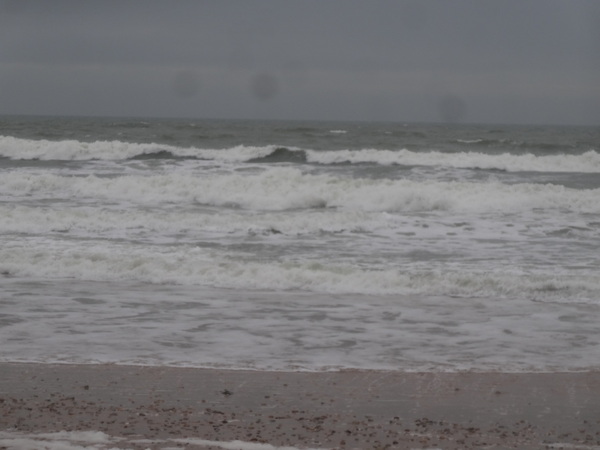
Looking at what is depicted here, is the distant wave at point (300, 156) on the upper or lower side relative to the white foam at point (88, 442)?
upper

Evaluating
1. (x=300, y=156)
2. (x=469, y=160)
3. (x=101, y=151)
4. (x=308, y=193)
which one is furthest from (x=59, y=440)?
(x=101, y=151)

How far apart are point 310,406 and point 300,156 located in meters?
26.3

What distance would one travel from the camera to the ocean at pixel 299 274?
750cm

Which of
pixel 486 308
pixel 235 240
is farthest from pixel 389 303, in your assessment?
pixel 235 240

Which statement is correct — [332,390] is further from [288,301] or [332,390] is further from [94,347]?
[288,301]

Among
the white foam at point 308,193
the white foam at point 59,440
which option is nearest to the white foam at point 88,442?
the white foam at point 59,440

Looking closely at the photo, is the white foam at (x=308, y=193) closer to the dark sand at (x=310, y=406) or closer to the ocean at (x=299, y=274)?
the ocean at (x=299, y=274)

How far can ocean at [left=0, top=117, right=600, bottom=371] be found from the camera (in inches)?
295

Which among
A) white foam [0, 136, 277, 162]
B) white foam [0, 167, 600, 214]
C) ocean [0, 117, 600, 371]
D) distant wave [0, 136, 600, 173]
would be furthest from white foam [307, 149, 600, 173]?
white foam [0, 167, 600, 214]

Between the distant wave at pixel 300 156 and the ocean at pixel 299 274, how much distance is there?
6.03 m

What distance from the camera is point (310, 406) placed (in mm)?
5770

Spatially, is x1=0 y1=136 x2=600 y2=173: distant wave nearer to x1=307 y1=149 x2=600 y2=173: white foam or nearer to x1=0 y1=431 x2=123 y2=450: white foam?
x1=307 y1=149 x2=600 y2=173: white foam

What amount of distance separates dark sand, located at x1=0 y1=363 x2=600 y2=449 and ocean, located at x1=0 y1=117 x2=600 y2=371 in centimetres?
40

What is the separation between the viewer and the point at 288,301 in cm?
960
